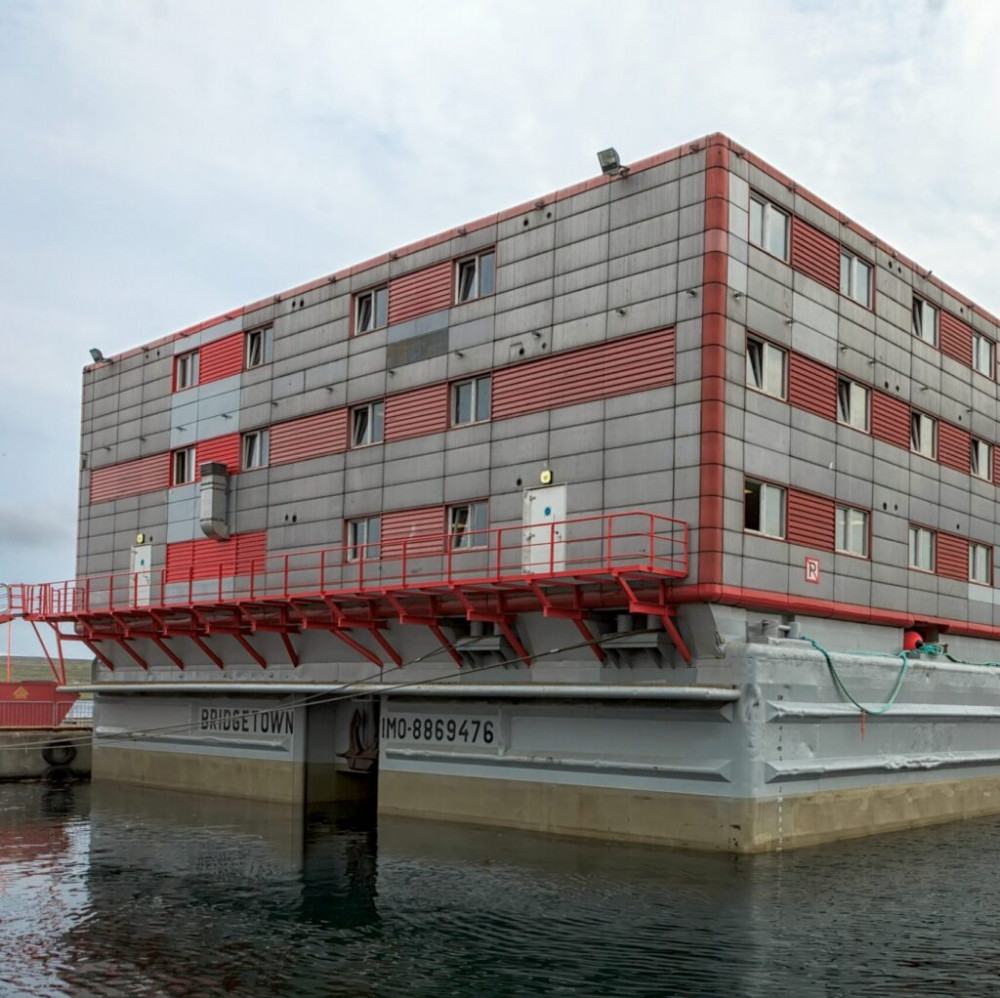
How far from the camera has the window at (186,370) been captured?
1732 inches

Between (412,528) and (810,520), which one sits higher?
(810,520)

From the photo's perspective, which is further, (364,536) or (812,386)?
(364,536)

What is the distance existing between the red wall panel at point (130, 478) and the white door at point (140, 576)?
219 centimetres

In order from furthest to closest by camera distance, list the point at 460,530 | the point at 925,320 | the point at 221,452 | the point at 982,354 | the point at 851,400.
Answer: the point at 221,452 < the point at 982,354 < the point at 925,320 < the point at 460,530 < the point at 851,400

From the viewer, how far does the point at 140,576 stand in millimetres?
44562

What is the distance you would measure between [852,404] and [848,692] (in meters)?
8.05

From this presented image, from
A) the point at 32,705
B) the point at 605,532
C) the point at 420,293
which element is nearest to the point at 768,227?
the point at 605,532

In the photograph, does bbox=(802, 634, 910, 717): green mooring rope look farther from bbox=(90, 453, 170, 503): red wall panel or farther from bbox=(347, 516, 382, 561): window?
bbox=(90, 453, 170, 503): red wall panel

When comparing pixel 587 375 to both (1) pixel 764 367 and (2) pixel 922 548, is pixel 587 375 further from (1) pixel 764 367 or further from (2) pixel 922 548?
(2) pixel 922 548

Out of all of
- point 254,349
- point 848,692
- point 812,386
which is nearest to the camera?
point 848,692

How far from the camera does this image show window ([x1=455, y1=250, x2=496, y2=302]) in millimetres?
34188

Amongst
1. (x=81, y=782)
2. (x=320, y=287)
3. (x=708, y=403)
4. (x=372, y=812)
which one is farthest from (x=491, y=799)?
(x=81, y=782)

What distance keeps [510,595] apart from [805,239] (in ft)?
39.4

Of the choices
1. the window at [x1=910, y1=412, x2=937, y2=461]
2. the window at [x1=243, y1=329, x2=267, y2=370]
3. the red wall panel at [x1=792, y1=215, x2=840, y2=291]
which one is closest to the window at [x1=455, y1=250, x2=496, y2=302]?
the red wall panel at [x1=792, y1=215, x2=840, y2=291]
